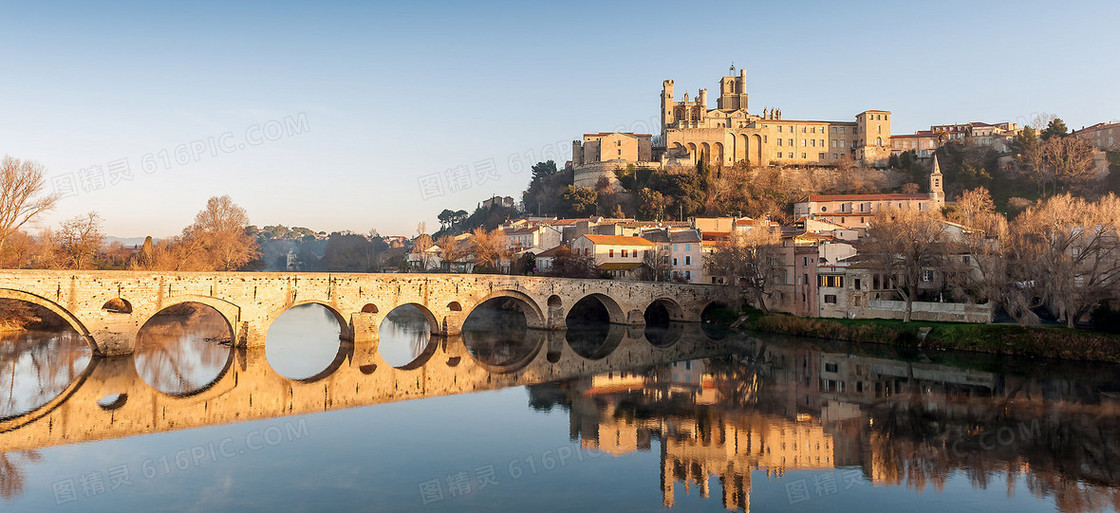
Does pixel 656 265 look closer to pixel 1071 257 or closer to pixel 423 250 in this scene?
pixel 1071 257

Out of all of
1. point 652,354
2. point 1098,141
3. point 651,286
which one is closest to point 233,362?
point 652,354

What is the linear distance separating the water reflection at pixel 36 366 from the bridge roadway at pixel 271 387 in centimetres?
49

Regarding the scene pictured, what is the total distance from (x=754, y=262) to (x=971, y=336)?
553 inches

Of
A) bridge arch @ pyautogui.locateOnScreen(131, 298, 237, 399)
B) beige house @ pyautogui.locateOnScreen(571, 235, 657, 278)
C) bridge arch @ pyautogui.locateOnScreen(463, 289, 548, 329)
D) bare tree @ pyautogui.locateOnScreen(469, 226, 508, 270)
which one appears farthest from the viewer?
bare tree @ pyautogui.locateOnScreen(469, 226, 508, 270)

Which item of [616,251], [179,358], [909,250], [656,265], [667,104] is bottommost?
[179,358]

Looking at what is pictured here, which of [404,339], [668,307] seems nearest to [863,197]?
[668,307]

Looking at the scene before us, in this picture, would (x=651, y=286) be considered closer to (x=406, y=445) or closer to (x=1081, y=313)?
(x=1081, y=313)

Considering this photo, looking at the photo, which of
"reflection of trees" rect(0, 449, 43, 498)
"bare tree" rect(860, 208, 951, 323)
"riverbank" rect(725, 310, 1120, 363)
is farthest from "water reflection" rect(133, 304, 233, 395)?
"bare tree" rect(860, 208, 951, 323)

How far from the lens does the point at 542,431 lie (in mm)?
19109

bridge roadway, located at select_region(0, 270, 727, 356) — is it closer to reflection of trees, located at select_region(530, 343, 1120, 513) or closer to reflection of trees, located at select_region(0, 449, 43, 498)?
reflection of trees, located at select_region(0, 449, 43, 498)

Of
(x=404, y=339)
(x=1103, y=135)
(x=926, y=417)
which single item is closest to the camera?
(x=926, y=417)

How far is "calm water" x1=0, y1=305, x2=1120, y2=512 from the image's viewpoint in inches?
545

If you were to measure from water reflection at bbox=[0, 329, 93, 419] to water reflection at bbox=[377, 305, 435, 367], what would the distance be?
11.6 meters

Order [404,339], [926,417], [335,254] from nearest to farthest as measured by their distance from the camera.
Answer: [926,417] < [404,339] < [335,254]
